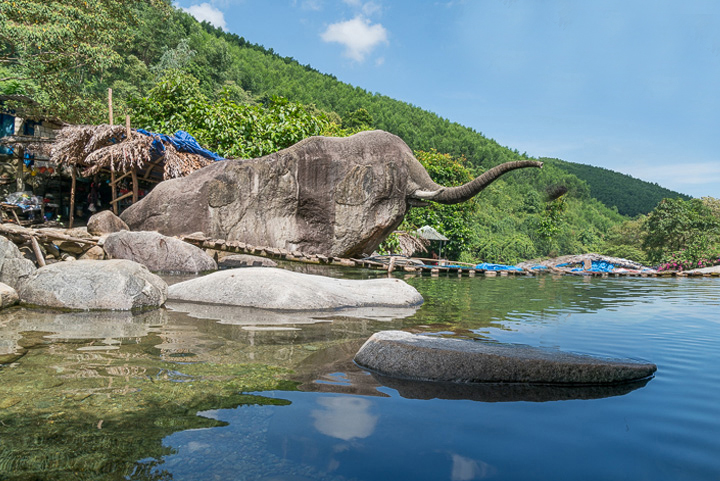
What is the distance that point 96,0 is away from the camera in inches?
665

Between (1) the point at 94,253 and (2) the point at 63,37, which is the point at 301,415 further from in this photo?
(2) the point at 63,37

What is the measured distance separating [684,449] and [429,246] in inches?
943

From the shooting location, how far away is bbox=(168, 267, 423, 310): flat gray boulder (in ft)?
21.0

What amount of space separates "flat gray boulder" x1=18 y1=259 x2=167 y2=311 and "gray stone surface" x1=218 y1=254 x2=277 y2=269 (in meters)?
5.61

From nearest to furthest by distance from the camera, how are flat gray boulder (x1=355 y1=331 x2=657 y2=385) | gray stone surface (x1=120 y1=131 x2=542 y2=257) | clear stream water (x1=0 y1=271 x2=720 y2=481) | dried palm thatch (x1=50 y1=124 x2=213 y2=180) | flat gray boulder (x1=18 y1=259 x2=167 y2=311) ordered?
clear stream water (x1=0 y1=271 x2=720 y2=481)
flat gray boulder (x1=355 y1=331 x2=657 y2=385)
flat gray boulder (x1=18 y1=259 x2=167 y2=311)
gray stone surface (x1=120 y1=131 x2=542 y2=257)
dried palm thatch (x1=50 y1=124 x2=213 y2=180)

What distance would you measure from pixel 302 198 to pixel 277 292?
6.92 metres

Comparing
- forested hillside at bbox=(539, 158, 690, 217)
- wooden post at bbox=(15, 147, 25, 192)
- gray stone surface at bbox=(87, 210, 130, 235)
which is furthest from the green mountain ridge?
gray stone surface at bbox=(87, 210, 130, 235)

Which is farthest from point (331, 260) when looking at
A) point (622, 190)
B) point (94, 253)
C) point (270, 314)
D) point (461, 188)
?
point (622, 190)

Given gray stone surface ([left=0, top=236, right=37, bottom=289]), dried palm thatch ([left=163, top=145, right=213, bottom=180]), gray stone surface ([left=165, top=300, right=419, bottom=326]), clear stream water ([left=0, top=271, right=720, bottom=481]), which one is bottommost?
clear stream water ([left=0, top=271, right=720, bottom=481])

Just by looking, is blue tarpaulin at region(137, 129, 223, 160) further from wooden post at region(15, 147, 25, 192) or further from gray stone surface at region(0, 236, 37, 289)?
gray stone surface at region(0, 236, 37, 289)

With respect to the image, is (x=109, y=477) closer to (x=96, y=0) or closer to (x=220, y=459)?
(x=220, y=459)

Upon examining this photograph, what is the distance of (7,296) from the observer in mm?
5633

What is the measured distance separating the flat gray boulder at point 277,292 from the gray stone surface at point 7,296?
1803 mm

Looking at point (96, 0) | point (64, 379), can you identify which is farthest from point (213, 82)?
point (64, 379)
